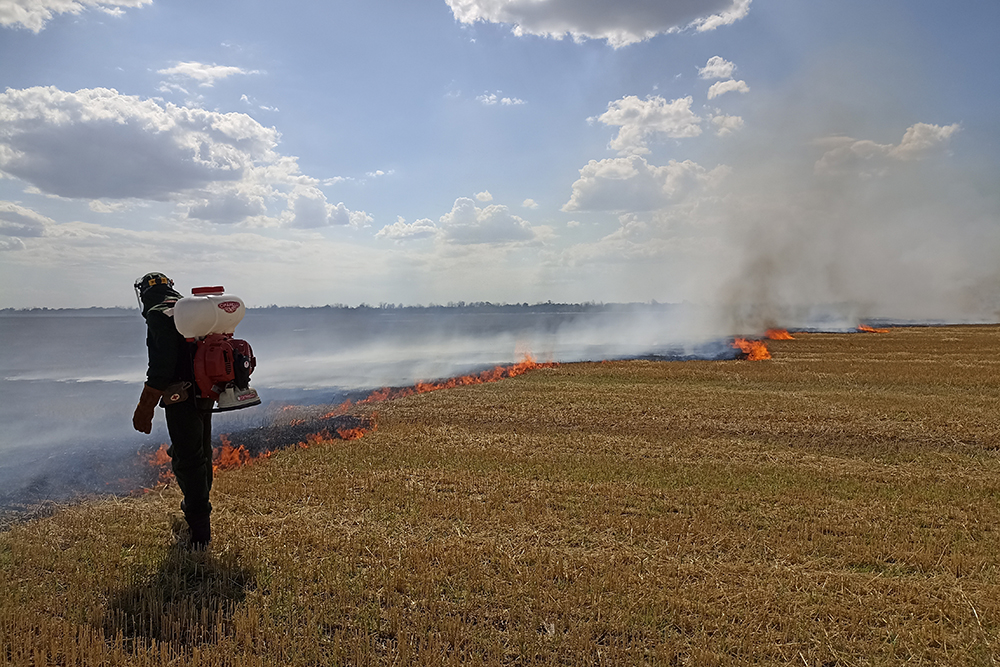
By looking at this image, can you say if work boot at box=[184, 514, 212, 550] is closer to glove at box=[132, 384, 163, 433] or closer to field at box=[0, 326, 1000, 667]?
field at box=[0, 326, 1000, 667]

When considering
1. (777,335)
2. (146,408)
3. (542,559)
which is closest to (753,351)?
(777,335)

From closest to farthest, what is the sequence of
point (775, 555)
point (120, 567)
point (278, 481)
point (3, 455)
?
point (120, 567) < point (775, 555) < point (278, 481) < point (3, 455)

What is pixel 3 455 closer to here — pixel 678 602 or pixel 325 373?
pixel 678 602

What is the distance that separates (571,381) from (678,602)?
20.6 meters

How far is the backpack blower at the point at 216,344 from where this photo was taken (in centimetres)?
693

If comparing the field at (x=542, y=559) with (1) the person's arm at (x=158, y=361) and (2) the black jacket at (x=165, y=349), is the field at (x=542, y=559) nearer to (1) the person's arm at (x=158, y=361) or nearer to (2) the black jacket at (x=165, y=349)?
(1) the person's arm at (x=158, y=361)

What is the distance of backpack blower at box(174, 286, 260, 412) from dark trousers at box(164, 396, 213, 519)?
12.4 inches

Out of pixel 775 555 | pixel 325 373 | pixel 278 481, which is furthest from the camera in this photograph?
pixel 325 373

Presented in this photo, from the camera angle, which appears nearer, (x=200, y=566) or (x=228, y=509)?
(x=200, y=566)

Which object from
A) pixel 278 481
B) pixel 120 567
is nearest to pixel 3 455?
pixel 278 481

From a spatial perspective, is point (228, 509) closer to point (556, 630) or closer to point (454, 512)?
point (454, 512)

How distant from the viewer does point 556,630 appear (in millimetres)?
5844

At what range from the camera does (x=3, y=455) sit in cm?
1509

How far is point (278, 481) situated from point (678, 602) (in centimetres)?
786
